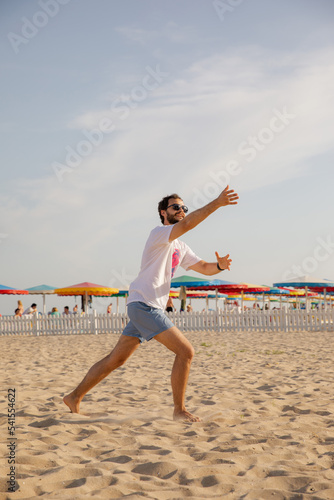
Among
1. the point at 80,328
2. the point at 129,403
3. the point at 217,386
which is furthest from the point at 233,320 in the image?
the point at 129,403

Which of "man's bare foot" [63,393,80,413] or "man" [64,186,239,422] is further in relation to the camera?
"man's bare foot" [63,393,80,413]

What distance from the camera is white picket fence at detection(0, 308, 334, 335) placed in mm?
17734

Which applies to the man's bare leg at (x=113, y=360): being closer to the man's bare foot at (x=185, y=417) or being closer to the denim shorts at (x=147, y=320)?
the denim shorts at (x=147, y=320)

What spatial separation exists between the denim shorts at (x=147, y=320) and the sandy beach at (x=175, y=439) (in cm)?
72

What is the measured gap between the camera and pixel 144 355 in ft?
31.3

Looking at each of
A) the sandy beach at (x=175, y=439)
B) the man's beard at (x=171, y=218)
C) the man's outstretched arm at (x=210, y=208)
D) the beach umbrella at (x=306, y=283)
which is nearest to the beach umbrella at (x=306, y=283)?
the beach umbrella at (x=306, y=283)

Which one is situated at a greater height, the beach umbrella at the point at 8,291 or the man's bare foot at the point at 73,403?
the beach umbrella at the point at 8,291

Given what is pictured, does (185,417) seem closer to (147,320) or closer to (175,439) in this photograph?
(175,439)

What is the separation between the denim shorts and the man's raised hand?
0.97 metres

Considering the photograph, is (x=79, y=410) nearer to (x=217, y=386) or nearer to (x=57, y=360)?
(x=217, y=386)

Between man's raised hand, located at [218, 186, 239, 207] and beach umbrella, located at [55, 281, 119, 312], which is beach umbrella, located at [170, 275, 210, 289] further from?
man's raised hand, located at [218, 186, 239, 207]

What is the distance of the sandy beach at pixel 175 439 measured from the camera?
2488mm

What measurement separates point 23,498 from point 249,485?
3.62 feet

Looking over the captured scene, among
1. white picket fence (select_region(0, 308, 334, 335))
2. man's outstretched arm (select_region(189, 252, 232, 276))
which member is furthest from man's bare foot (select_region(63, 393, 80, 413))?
white picket fence (select_region(0, 308, 334, 335))
